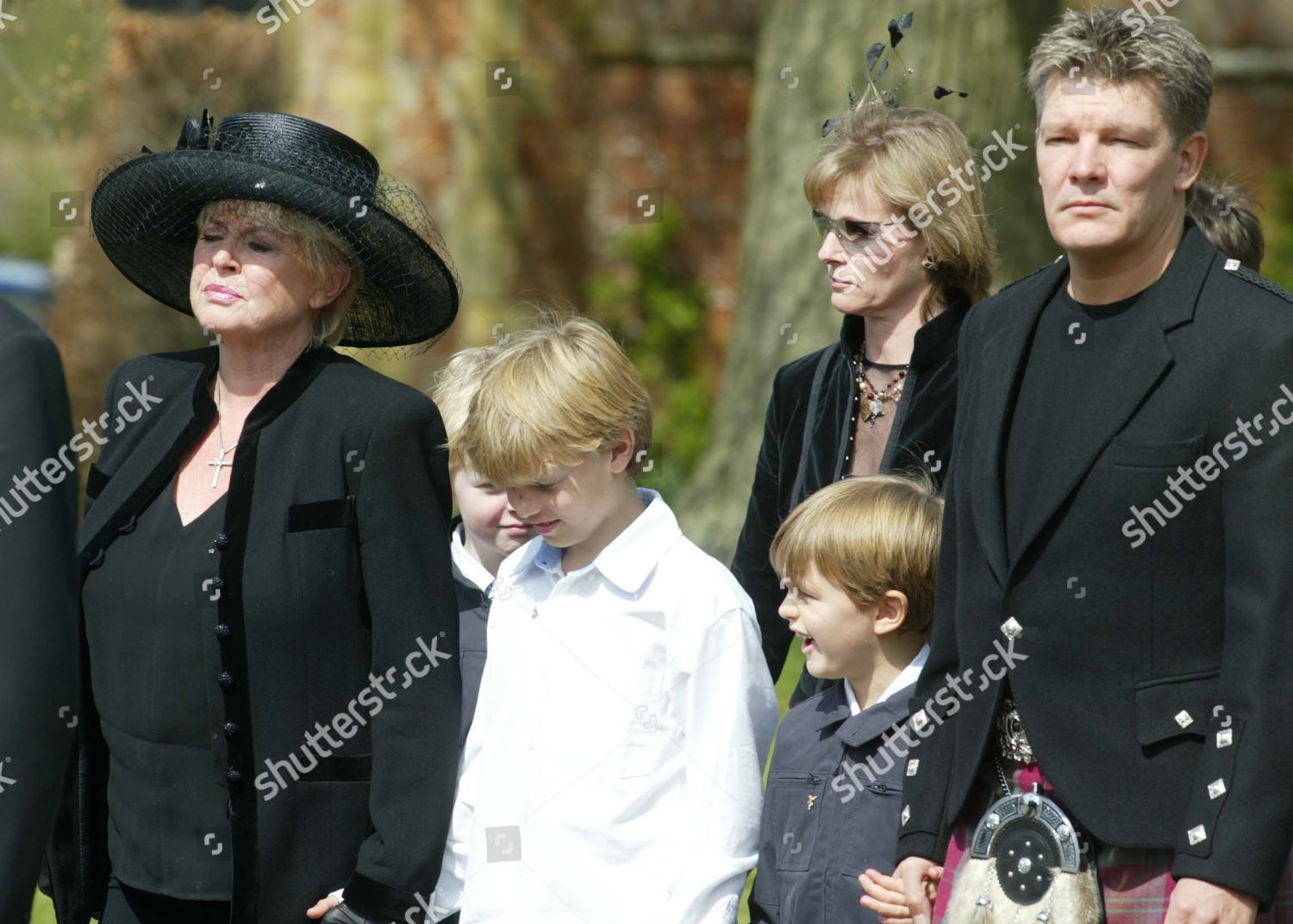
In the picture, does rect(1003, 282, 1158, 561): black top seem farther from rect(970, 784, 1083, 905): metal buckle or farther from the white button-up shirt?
the white button-up shirt

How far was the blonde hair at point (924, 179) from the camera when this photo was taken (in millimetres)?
3391

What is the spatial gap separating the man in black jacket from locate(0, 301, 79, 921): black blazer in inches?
53.3

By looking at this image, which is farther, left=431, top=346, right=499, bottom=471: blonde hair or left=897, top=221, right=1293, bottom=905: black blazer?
left=431, top=346, right=499, bottom=471: blonde hair

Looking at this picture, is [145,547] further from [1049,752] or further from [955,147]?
[955,147]

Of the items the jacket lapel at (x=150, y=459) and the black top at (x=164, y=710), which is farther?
the jacket lapel at (x=150, y=459)

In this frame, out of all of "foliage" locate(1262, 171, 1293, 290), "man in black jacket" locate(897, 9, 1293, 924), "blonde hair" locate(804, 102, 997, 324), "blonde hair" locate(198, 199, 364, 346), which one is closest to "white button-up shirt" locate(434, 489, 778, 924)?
"man in black jacket" locate(897, 9, 1293, 924)

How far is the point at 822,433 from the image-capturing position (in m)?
3.51

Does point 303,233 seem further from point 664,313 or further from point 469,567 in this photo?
point 664,313

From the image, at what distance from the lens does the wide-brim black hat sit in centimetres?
300

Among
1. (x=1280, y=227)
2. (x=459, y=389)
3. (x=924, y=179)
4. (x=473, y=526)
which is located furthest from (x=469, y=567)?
(x=1280, y=227)

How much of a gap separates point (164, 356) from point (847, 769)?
1523 millimetres

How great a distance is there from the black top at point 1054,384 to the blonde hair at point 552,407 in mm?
756

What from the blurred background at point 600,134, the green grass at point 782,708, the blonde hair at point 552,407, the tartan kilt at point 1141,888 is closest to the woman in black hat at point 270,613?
the blonde hair at point 552,407

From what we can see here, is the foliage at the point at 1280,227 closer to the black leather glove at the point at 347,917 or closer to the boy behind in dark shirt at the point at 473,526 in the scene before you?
the boy behind in dark shirt at the point at 473,526
